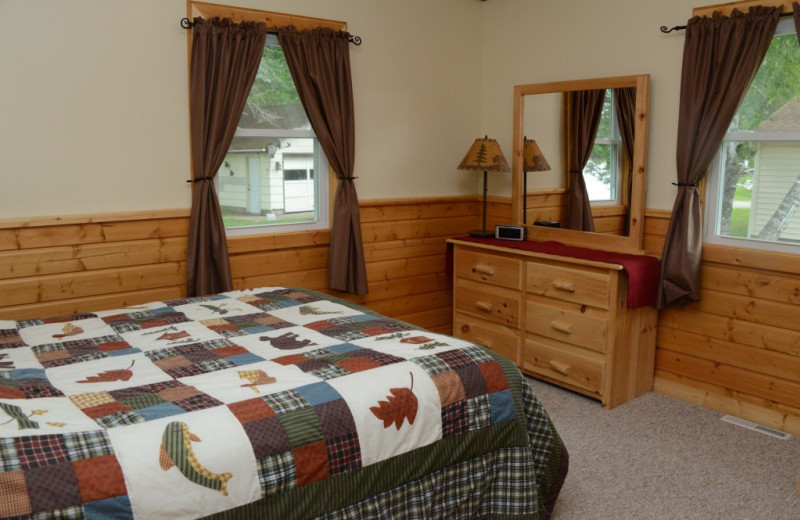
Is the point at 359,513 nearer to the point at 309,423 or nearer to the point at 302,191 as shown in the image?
the point at 309,423

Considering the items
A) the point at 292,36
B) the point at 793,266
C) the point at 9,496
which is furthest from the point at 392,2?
the point at 9,496

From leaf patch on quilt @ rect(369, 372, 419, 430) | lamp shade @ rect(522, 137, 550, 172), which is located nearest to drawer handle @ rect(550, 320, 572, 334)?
lamp shade @ rect(522, 137, 550, 172)

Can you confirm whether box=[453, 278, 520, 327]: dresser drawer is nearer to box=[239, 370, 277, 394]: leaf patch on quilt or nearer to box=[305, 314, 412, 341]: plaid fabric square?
box=[305, 314, 412, 341]: plaid fabric square

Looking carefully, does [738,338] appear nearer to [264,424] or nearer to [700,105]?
[700,105]

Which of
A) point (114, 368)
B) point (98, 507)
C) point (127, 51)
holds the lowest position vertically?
point (98, 507)

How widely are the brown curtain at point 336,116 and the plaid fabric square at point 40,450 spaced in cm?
250

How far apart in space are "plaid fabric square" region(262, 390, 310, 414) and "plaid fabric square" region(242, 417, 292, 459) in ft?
0.15

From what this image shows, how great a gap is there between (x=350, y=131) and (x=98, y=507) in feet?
9.13

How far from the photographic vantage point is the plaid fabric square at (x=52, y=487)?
1.42 metres

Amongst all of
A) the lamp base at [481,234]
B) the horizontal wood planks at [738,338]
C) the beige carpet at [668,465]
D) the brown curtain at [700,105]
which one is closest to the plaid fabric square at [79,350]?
the beige carpet at [668,465]

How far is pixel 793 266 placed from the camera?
10.2 ft

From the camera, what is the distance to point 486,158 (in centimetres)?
421

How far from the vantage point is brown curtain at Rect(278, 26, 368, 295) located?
370 cm

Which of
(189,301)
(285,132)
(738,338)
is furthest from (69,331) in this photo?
(738,338)
